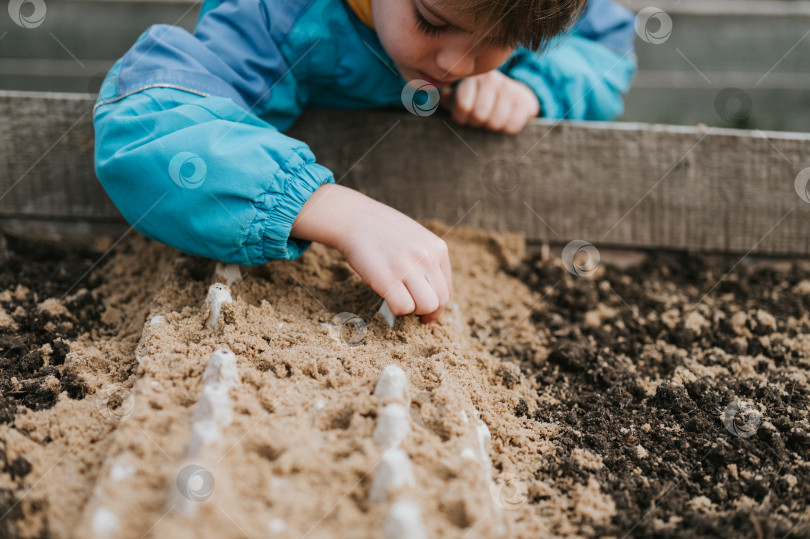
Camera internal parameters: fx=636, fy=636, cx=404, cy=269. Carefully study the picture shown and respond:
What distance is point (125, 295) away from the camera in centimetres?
166

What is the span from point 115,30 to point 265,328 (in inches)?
146

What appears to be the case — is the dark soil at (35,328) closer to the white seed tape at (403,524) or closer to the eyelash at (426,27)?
the white seed tape at (403,524)

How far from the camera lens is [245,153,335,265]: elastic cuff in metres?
1.44

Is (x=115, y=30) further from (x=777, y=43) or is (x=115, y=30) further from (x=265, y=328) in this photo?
(x=777, y=43)

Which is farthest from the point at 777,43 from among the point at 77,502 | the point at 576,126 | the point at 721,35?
the point at 77,502
